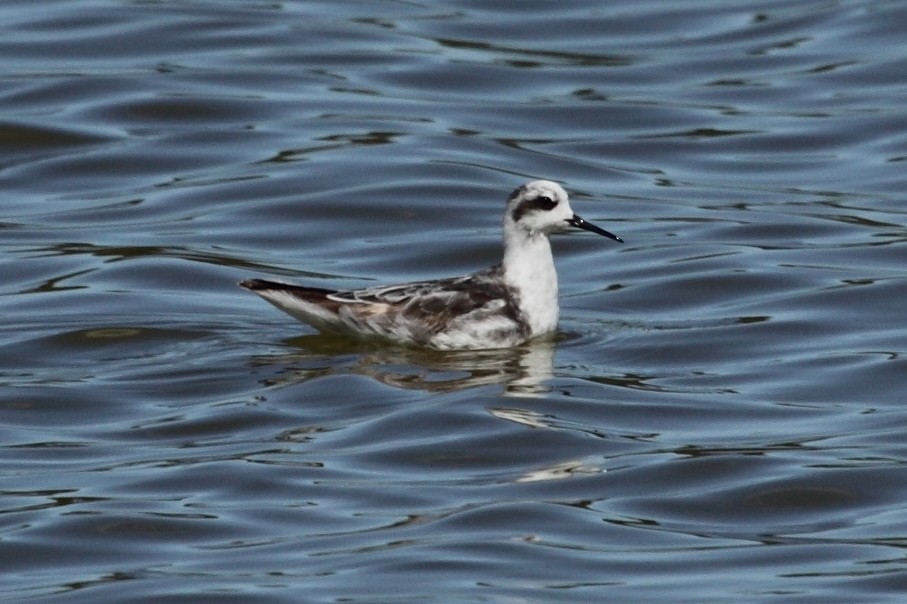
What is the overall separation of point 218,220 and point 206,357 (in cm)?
524

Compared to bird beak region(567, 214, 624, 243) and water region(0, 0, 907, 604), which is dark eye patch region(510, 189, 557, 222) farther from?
water region(0, 0, 907, 604)

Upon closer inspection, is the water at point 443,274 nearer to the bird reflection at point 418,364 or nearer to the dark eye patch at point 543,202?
the bird reflection at point 418,364

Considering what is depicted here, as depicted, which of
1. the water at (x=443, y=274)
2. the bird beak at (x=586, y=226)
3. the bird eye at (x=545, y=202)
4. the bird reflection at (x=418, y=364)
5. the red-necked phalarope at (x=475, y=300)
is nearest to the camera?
the water at (x=443, y=274)

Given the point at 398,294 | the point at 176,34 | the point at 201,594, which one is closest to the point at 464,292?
the point at 398,294

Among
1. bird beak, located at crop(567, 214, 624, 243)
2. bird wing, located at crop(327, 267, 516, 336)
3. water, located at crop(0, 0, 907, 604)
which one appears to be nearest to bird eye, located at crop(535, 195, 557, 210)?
bird beak, located at crop(567, 214, 624, 243)

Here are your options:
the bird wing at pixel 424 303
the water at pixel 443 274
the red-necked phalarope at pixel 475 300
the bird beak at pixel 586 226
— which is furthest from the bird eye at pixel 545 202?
the water at pixel 443 274

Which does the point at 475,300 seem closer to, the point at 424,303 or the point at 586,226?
the point at 424,303

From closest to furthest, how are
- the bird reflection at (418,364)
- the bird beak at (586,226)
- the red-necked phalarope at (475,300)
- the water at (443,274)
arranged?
the water at (443,274), the bird reflection at (418,364), the red-necked phalarope at (475,300), the bird beak at (586,226)

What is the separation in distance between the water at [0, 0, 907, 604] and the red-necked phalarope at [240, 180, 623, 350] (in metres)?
0.28

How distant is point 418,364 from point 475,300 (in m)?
0.76

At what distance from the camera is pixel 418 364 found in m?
16.9

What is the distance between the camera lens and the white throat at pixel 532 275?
17.4m

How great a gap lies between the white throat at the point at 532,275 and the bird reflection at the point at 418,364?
0.21 m

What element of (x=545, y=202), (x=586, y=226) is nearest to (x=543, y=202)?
(x=545, y=202)
